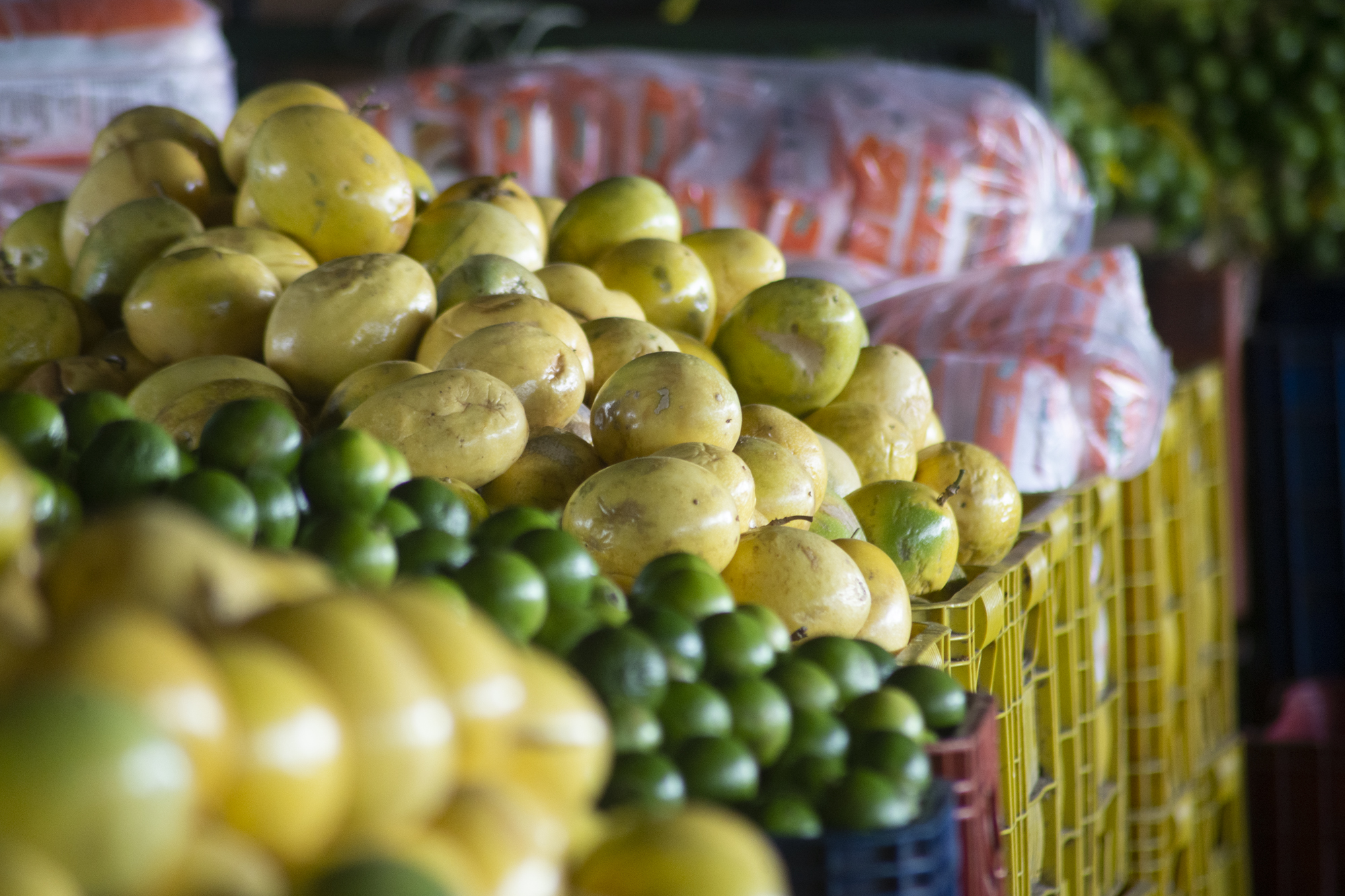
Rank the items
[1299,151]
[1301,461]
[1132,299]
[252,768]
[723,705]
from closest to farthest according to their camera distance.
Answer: [252,768], [723,705], [1132,299], [1301,461], [1299,151]

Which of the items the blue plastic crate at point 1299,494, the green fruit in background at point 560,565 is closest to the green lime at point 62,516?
the green fruit in background at point 560,565

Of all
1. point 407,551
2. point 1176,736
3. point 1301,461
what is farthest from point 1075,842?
point 1301,461

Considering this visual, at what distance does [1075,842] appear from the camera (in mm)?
1863

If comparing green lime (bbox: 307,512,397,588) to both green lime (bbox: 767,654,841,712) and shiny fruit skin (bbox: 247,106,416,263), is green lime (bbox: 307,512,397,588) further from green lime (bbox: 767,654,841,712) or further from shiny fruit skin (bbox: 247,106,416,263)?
shiny fruit skin (bbox: 247,106,416,263)

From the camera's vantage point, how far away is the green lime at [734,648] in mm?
982

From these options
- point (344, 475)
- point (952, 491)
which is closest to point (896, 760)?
point (344, 475)

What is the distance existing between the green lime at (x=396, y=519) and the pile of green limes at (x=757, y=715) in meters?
0.19

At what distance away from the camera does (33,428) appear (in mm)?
1035

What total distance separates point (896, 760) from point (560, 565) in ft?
0.97

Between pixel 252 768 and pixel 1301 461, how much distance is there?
3458 millimetres

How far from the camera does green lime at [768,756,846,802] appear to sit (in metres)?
0.88

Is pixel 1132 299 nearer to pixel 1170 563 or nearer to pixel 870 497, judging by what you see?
pixel 1170 563

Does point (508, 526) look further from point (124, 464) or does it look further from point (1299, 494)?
point (1299, 494)

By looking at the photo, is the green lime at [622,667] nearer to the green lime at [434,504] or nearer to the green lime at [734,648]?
the green lime at [734,648]
